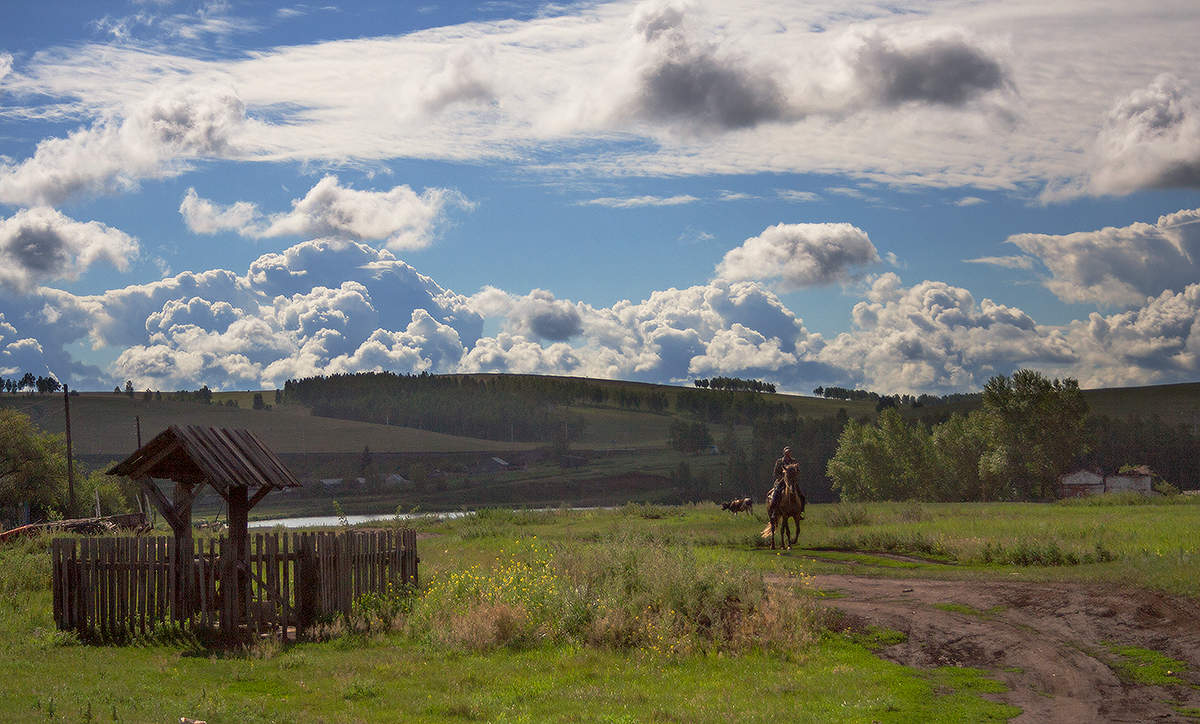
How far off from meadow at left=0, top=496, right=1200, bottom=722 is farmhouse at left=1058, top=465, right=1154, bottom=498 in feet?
265

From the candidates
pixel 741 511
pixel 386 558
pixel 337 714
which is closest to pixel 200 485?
pixel 386 558

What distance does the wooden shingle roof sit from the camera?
18.0 metres

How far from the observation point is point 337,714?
12.1 meters

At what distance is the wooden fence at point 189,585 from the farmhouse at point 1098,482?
93522 millimetres

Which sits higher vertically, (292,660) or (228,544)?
(228,544)

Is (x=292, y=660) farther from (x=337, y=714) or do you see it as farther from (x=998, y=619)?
(x=998, y=619)

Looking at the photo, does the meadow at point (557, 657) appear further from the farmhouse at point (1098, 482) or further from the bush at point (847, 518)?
the farmhouse at point (1098, 482)

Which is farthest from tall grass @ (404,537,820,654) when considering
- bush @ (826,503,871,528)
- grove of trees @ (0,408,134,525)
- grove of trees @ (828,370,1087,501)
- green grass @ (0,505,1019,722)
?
grove of trees @ (828,370,1087,501)

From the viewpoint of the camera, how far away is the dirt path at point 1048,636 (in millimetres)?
12781

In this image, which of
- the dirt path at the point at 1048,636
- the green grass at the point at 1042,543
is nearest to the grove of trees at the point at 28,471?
the green grass at the point at 1042,543

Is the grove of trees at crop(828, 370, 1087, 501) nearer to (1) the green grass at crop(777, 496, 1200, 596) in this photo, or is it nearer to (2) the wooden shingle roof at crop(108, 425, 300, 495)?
(1) the green grass at crop(777, 496, 1200, 596)

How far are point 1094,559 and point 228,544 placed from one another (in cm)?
2128

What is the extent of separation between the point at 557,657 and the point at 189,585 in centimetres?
714

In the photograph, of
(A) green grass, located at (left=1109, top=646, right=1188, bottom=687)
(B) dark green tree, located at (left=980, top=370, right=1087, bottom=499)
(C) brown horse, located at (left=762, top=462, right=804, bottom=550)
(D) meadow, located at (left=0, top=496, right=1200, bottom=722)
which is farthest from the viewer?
(B) dark green tree, located at (left=980, top=370, right=1087, bottom=499)
